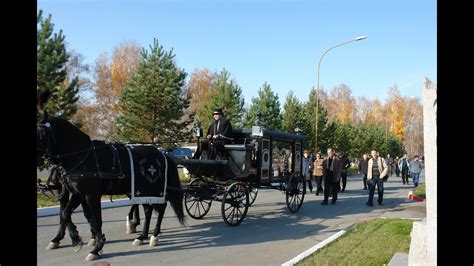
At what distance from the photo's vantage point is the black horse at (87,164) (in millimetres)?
6781

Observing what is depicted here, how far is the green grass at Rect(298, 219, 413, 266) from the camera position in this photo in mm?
6438

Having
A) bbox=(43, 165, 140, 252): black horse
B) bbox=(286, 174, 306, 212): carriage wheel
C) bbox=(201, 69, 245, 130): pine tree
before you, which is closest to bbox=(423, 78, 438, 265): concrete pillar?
bbox=(43, 165, 140, 252): black horse

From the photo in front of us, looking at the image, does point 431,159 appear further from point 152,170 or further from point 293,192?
point 293,192

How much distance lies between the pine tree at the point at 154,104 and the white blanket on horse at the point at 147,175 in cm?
1446

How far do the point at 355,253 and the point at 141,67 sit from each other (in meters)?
19.3

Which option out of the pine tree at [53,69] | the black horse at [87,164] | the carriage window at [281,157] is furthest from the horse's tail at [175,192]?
the pine tree at [53,69]

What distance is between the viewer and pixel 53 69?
59.8 ft

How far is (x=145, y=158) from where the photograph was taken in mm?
7906

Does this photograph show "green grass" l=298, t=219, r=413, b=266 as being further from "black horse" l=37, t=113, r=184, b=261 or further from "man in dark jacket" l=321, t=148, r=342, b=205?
"man in dark jacket" l=321, t=148, r=342, b=205

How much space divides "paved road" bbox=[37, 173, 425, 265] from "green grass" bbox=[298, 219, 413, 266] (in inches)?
25.2

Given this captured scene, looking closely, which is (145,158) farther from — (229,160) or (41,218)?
(41,218)

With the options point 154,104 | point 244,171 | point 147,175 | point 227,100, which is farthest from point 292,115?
point 147,175

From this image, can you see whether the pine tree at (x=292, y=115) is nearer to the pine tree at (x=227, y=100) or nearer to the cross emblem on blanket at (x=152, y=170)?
the pine tree at (x=227, y=100)
